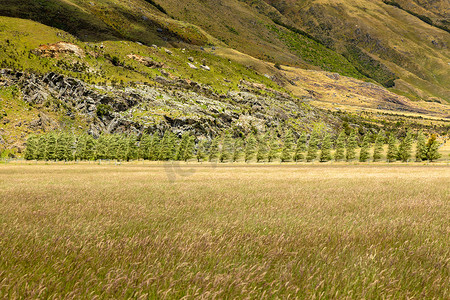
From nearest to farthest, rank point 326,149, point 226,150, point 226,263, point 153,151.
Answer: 1. point 226,263
2. point 153,151
3. point 326,149
4. point 226,150

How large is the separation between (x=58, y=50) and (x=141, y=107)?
62204 millimetres

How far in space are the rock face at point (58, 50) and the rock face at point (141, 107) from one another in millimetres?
23995

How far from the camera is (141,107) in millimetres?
116938

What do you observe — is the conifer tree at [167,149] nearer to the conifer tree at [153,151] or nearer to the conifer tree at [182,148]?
the conifer tree at [153,151]

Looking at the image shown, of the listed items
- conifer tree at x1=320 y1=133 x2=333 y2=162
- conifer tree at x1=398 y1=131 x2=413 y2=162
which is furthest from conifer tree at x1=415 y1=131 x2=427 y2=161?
conifer tree at x1=320 y1=133 x2=333 y2=162

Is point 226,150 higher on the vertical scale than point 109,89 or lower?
lower

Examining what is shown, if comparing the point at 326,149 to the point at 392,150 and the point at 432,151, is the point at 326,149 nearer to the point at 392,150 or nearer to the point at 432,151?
the point at 392,150

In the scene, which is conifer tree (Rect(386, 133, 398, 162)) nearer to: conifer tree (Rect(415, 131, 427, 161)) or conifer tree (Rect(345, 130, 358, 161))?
conifer tree (Rect(415, 131, 427, 161))

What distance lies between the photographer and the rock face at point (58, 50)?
130 metres

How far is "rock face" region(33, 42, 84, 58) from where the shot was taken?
129500 mm

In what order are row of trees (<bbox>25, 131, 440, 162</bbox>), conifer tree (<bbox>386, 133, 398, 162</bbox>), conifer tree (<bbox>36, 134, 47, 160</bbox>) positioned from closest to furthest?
conifer tree (<bbox>36, 134, 47, 160</bbox>) < row of trees (<bbox>25, 131, 440, 162</bbox>) < conifer tree (<bbox>386, 133, 398, 162</bbox>)

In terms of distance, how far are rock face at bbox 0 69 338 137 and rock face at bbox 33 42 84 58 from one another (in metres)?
24.0

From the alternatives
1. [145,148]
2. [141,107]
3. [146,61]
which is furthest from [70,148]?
[146,61]

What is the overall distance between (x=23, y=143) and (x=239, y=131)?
3631 inches
